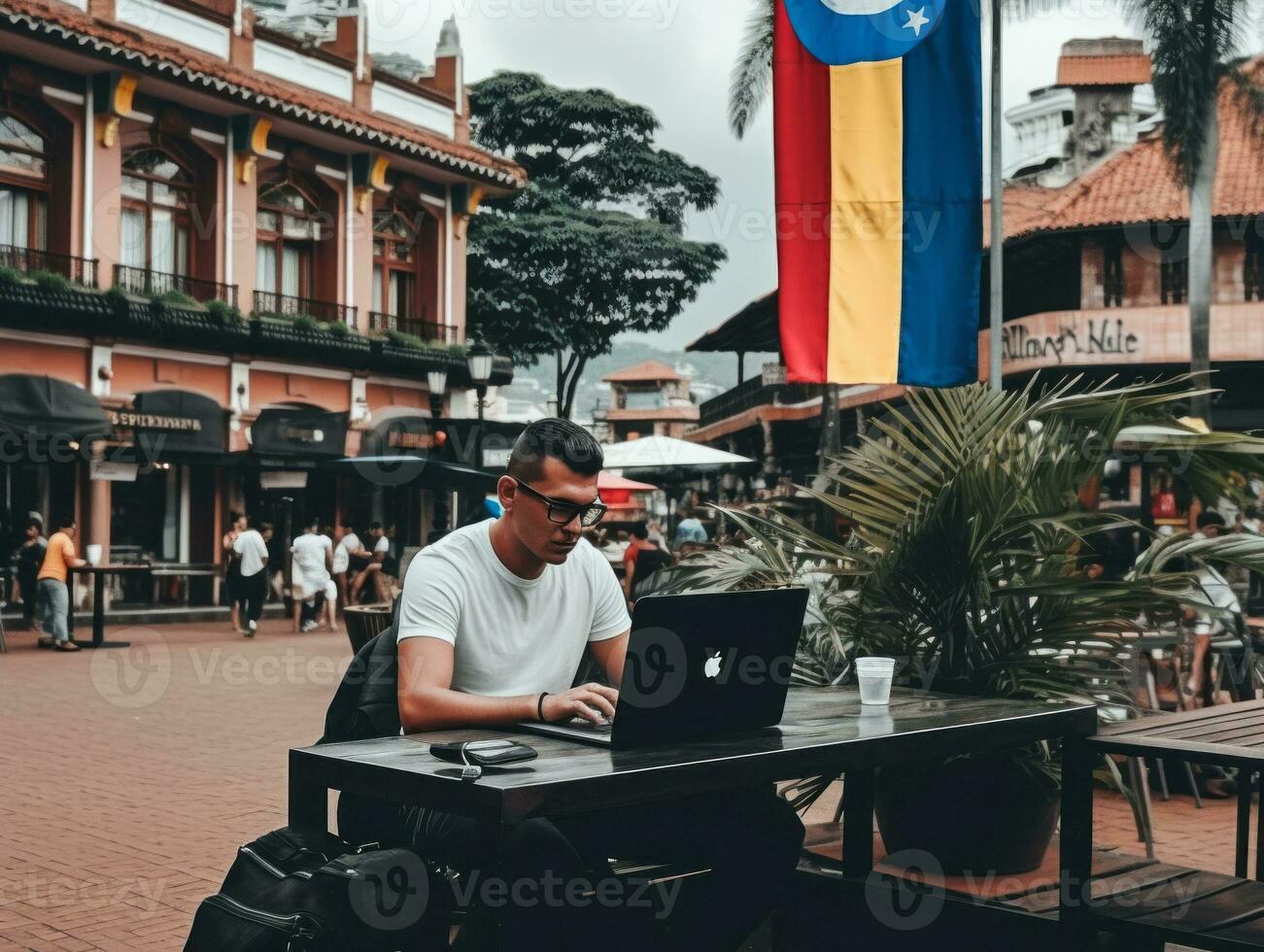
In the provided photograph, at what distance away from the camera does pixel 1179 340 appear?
30.1 metres

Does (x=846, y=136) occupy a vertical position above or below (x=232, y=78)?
below

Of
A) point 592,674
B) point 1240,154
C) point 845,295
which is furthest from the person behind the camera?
point 1240,154

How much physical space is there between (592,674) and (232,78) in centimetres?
1980

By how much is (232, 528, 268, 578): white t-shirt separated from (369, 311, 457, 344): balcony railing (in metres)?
9.02

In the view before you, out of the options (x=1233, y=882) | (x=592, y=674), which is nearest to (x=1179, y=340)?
(x=592, y=674)

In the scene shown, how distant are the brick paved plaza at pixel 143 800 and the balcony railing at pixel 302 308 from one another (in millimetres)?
12245

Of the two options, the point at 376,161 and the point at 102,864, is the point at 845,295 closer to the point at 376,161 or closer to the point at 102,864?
the point at 102,864

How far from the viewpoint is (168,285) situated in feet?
79.2

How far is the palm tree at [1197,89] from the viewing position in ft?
78.8

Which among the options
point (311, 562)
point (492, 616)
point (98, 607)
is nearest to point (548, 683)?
point (492, 616)

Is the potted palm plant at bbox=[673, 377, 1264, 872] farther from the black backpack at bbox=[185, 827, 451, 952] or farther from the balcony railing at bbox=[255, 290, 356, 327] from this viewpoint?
the balcony railing at bbox=[255, 290, 356, 327]

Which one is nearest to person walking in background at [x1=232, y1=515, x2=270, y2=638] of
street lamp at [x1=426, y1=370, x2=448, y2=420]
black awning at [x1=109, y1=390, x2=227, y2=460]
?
street lamp at [x1=426, y1=370, x2=448, y2=420]

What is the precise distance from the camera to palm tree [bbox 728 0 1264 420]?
2402 centimetres
